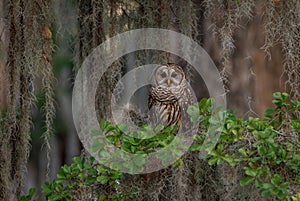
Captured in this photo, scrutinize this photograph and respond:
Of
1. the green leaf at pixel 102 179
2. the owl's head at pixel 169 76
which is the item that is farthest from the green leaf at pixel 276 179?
the owl's head at pixel 169 76

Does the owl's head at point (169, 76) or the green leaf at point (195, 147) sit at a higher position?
the owl's head at point (169, 76)

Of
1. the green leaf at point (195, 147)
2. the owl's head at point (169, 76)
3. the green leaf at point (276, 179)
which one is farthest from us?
the owl's head at point (169, 76)

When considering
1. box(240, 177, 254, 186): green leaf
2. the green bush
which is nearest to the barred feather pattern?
the green bush

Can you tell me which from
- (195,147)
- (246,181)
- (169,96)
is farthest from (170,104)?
(246,181)

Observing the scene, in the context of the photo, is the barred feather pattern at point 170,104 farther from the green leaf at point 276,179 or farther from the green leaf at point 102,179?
the green leaf at point 276,179

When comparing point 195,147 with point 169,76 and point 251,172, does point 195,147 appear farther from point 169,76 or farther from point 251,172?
point 169,76

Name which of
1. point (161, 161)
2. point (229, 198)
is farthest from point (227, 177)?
point (161, 161)

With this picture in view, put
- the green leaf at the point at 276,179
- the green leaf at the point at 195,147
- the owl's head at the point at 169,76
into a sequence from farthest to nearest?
the owl's head at the point at 169,76 < the green leaf at the point at 195,147 < the green leaf at the point at 276,179

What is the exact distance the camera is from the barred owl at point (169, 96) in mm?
2250

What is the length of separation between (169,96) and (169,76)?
3.3 inches

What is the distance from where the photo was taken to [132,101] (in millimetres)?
2623

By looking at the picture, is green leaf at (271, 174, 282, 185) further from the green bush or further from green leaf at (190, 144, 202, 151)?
green leaf at (190, 144, 202, 151)

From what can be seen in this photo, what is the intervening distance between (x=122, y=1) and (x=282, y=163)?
1.22m

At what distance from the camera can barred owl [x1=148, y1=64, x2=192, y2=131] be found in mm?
2250
